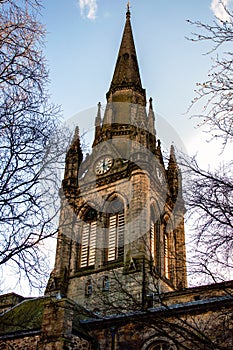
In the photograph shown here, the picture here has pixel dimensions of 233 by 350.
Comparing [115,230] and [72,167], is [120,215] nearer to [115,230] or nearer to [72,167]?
[115,230]

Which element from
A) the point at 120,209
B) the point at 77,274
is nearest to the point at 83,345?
the point at 77,274

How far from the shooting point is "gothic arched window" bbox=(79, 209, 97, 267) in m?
27.5

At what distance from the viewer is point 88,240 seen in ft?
92.7

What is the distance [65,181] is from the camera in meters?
31.4

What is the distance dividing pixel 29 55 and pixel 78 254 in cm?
2126

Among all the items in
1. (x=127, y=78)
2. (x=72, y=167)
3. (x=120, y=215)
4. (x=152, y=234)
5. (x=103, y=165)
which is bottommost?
(x=152, y=234)

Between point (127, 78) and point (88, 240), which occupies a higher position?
point (127, 78)

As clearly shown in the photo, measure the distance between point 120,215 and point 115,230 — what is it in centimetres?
105

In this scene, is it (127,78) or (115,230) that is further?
(127,78)

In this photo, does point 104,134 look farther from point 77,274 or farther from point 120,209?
point 77,274

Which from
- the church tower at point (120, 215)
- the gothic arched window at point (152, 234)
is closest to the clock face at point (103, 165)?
the church tower at point (120, 215)

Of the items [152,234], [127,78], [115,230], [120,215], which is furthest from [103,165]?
[127,78]

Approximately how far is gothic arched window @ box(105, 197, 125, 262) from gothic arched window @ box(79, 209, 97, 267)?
1.00 meters

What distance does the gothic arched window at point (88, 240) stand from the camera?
27.5 meters
